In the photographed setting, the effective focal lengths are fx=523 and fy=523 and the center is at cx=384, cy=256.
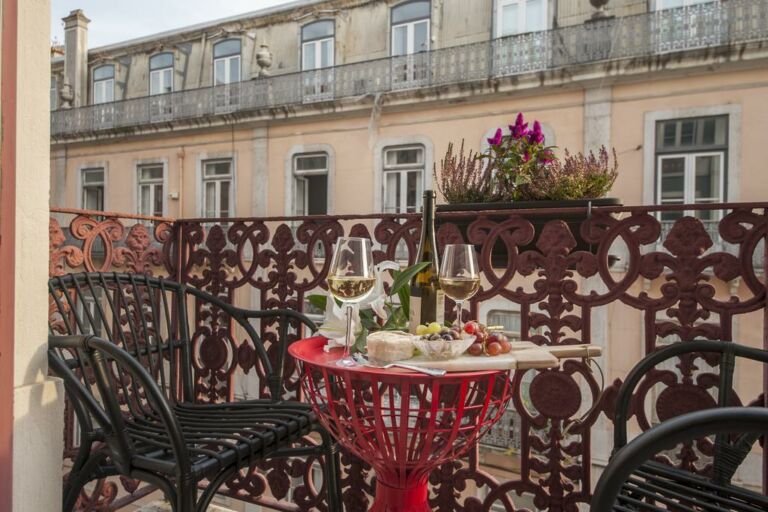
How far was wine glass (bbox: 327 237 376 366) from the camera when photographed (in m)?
1.28

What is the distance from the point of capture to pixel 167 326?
6.57 ft

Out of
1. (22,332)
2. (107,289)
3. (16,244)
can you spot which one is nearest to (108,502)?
(107,289)

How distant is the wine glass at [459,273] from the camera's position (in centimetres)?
134

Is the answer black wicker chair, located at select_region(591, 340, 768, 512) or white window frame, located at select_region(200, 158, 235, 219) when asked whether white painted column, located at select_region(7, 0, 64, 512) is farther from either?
white window frame, located at select_region(200, 158, 235, 219)

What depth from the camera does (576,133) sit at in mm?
8023

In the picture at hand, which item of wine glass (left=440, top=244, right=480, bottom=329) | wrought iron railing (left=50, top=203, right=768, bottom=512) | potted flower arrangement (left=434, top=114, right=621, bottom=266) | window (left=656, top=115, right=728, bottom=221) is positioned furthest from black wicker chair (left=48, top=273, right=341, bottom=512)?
window (left=656, top=115, right=728, bottom=221)

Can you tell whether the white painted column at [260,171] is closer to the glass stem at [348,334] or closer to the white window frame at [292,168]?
the white window frame at [292,168]

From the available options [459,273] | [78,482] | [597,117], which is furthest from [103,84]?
[459,273]

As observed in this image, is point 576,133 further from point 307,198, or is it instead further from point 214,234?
point 214,234

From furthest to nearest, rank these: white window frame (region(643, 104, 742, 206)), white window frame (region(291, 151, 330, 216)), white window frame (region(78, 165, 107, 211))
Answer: white window frame (region(78, 165, 107, 211)), white window frame (region(291, 151, 330, 216)), white window frame (region(643, 104, 742, 206))

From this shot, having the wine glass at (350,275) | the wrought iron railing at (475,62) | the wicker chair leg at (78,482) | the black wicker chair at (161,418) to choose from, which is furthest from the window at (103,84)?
the wine glass at (350,275)

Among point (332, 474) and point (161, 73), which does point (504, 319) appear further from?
point (161, 73)

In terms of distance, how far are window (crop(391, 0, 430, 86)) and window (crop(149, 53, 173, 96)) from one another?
5.65 meters

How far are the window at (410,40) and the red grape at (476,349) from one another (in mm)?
8699
